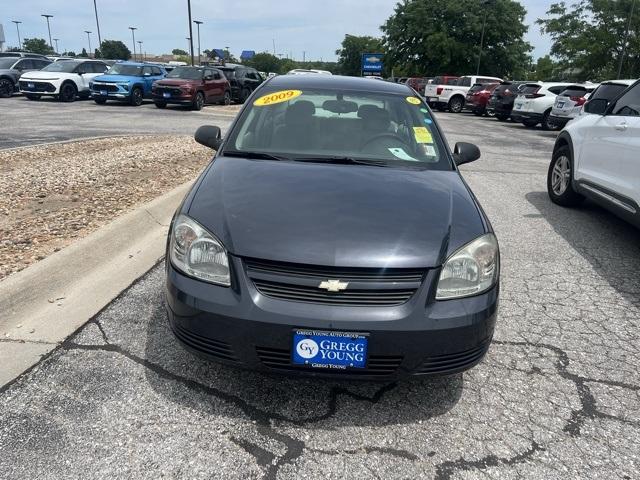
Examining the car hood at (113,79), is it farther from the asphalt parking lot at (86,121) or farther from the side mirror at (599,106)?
the side mirror at (599,106)

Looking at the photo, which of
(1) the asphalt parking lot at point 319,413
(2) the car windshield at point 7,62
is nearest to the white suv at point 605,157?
(1) the asphalt parking lot at point 319,413

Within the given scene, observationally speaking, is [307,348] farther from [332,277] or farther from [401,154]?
[401,154]

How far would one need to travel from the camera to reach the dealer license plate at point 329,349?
217 cm

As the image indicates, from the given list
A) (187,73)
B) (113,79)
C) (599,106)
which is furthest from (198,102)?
(599,106)

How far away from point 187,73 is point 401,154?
1837 cm

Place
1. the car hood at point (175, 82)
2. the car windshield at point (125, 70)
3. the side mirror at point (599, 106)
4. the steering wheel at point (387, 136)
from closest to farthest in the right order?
the steering wheel at point (387, 136)
the side mirror at point (599, 106)
the car hood at point (175, 82)
the car windshield at point (125, 70)

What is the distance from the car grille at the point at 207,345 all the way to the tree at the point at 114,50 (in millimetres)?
107280

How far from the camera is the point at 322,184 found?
2855mm

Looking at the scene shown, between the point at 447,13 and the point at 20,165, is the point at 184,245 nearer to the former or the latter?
the point at 20,165

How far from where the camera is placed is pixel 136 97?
65.8 feet

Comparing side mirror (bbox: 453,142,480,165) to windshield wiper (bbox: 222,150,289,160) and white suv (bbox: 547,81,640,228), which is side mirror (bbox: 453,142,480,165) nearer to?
windshield wiper (bbox: 222,150,289,160)

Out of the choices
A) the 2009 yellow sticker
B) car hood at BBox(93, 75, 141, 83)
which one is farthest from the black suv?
the 2009 yellow sticker

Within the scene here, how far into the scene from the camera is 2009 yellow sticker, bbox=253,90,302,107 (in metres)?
3.83

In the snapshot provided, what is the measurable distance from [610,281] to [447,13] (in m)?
49.5
